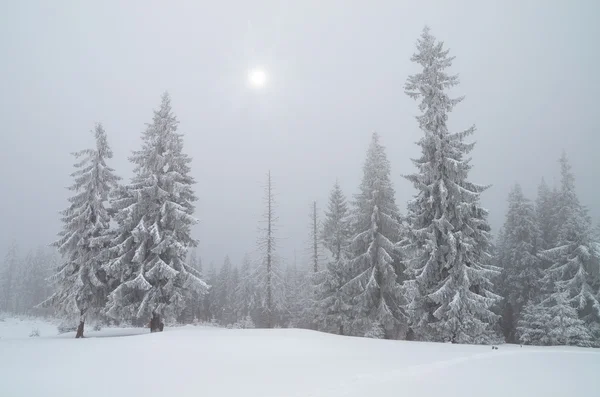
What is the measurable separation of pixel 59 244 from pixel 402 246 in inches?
852

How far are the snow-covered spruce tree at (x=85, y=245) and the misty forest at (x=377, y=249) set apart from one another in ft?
0.27

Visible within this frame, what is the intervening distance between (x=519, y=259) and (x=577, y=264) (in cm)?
627

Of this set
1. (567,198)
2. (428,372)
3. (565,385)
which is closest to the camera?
(565,385)

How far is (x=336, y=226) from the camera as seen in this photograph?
29250mm

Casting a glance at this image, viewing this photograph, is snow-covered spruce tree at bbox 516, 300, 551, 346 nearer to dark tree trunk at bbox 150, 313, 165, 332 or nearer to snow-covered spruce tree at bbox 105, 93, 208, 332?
snow-covered spruce tree at bbox 105, 93, 208, 332

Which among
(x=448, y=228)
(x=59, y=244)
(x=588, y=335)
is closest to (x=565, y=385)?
(x=448, y=228)

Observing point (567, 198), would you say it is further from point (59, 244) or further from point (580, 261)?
point (59, 244)

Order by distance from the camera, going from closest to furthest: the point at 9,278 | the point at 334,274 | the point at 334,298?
the point at 334,298 < the point at 334,274 < the point at 9,278

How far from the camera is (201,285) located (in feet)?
65.9

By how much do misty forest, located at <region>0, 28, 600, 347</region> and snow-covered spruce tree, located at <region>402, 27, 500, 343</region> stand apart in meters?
0.07

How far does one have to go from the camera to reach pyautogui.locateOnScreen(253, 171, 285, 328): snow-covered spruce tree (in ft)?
97.2

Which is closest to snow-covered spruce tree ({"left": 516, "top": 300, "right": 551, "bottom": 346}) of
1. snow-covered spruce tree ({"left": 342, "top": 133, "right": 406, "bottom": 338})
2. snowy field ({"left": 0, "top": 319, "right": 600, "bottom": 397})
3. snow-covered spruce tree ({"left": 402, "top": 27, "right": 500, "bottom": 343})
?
snow-covered spruce tree ({"left": 342, "top": 133, "right": 406, "bottom": 338})

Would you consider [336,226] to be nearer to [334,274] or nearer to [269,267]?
[334,274]

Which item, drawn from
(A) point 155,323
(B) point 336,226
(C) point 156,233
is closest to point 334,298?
(B) point 336,226
